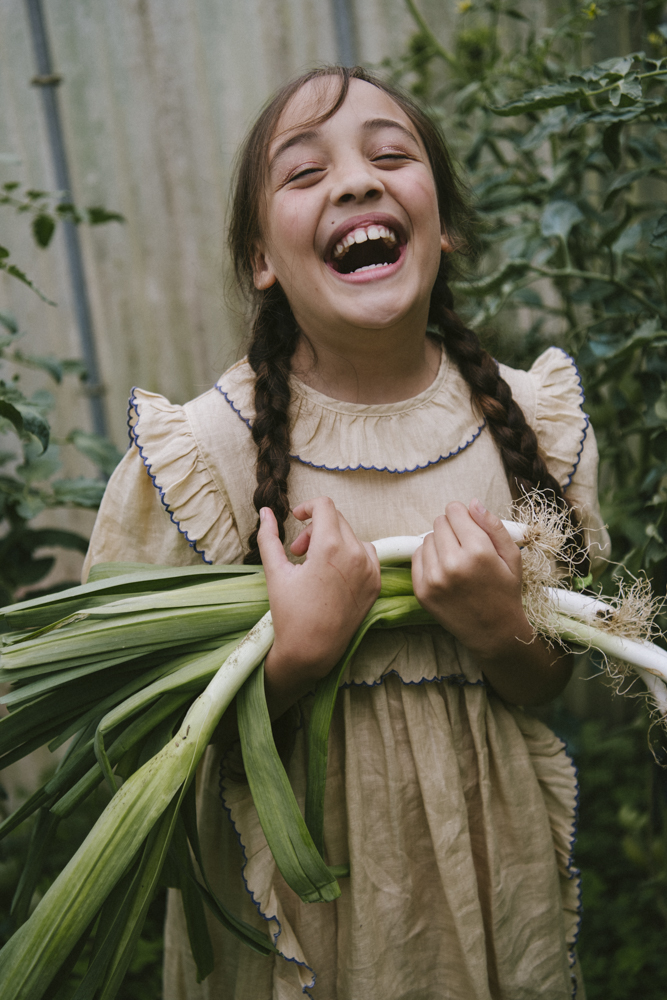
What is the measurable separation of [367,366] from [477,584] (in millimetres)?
348

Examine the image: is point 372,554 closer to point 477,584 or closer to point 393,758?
point 477,584

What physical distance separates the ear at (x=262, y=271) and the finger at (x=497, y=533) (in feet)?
1.48

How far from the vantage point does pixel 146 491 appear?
0.98 m

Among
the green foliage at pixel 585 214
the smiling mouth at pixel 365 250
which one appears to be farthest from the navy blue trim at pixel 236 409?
the green foliage at pixel 585 214

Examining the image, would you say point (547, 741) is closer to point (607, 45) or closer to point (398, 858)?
point (398, 858)

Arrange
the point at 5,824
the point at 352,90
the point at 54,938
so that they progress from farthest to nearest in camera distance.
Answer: the point at 352,90 → the point at 5,824 → the point at 54,938

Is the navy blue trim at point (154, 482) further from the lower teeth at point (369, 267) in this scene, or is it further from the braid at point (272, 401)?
the lower teeth at point (369, 267)

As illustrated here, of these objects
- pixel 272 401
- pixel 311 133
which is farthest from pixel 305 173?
pixel 272 401

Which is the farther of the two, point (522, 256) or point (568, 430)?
point (522, 256)

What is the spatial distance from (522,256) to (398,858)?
120cm

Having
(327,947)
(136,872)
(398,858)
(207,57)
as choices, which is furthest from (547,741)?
(207,57)

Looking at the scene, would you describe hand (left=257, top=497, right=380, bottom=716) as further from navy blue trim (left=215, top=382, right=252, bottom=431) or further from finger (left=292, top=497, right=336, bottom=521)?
navy blue trim (left=215, top=382, right=252, bottom=431)

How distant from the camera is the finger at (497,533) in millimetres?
868

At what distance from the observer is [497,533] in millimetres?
868
